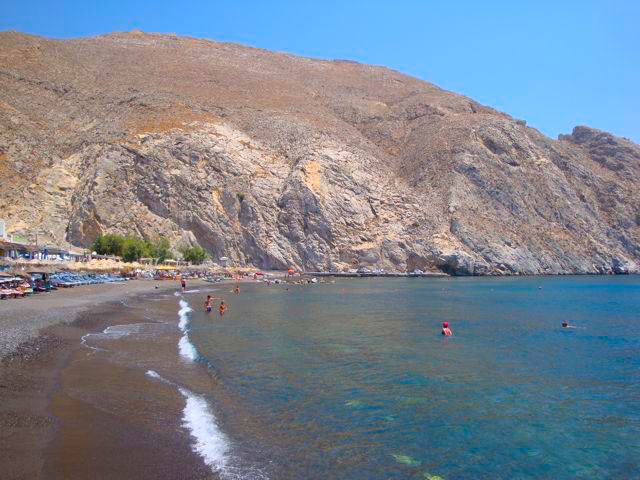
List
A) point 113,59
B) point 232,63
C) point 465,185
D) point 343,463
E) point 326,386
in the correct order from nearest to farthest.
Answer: point 343,463 < point 326,386 < point 465,185 < point 113,59 < point 232,63

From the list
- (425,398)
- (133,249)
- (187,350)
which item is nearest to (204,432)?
(425,398)

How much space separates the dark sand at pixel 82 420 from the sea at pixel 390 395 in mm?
324

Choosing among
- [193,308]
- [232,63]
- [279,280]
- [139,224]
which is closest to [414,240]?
[279,280]

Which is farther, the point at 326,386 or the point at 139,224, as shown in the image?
the point at 139,224

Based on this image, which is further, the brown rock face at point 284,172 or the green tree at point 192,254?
the green tree at point 192,254

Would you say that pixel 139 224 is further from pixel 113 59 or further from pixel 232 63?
pixel 232 63

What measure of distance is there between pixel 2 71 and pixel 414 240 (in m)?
73.7

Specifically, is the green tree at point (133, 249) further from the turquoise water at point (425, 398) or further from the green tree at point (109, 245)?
the turquoise water at point (425, 398)

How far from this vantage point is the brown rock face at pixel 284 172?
7550 centimetres

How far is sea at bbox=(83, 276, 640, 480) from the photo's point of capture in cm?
Answer: 987

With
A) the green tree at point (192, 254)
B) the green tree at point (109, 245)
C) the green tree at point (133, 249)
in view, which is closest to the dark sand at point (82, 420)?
the green tree at point (133, 249)

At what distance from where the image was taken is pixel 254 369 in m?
17.0

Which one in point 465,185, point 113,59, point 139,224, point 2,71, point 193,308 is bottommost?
point 193,308

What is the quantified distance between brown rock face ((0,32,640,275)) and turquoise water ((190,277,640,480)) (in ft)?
166
